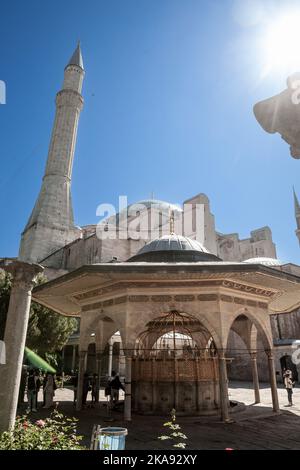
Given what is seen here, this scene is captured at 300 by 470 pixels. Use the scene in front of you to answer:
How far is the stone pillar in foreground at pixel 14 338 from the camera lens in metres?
4.68

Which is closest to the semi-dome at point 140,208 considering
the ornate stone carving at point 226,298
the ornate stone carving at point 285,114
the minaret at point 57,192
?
the minaret at point 57,192

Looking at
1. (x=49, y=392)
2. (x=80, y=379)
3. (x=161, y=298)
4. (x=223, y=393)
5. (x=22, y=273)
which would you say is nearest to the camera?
(x=22, y=273)

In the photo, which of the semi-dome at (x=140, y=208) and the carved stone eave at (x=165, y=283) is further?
the semi-dome at (x=140, y=208)

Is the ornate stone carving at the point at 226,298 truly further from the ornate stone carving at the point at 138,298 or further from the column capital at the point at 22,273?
the column capital at the point at 22,273

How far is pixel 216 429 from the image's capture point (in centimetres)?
668

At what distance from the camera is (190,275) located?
25.7 ft

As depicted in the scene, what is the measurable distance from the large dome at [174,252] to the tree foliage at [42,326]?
5577 millimetres

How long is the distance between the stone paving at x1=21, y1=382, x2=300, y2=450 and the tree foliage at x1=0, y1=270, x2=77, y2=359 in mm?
4494

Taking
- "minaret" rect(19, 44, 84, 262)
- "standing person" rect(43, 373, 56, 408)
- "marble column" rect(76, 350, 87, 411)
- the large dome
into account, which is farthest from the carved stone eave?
"minaret" rect(19, 44, 84, 262)

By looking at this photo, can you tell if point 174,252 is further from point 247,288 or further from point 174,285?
point 247,288

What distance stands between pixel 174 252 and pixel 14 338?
581cm

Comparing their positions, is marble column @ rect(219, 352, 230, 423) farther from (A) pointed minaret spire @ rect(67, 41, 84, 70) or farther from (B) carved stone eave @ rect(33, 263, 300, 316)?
(A) pointed minaret spire @ rect(67, 41, 84, 70)

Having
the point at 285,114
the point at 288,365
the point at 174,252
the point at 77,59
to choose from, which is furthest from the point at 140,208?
the point at 285,114
